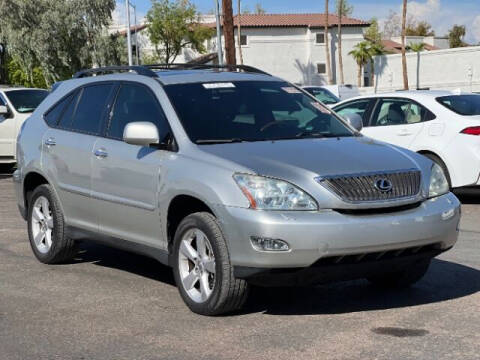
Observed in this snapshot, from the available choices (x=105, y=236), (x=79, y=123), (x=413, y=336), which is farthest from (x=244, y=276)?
(x=79, y=123)

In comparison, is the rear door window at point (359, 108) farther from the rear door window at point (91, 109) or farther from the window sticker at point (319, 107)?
the rear door window at point (91, 109)

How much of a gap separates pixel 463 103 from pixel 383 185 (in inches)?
261

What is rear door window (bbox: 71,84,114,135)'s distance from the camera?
7.22 metres

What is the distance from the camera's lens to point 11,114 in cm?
1688

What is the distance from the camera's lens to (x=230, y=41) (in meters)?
26.6

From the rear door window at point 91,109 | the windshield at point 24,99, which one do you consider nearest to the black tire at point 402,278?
the rear door window at point 91,109

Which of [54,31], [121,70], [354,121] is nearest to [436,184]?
[354,121]

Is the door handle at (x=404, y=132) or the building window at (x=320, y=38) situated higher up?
the door handle at (x=404, y=132)

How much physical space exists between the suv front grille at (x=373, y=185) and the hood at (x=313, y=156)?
0.16 feet

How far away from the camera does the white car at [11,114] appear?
55.0 ft

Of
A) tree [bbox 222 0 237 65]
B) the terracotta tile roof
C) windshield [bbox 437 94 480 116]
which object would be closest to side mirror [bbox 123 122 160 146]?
windshield [bbox 437 94 480 116]

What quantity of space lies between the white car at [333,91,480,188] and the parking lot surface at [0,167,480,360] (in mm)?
3714

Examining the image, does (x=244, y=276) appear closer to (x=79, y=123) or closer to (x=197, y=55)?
(x=79, y=123)

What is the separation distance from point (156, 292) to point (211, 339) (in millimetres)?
1425
